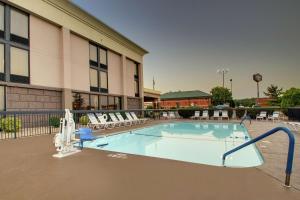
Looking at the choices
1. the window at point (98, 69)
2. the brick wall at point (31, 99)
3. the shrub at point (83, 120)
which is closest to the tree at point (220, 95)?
the window at point (98, 69)

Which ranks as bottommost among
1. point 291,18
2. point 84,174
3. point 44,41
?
point 84,174

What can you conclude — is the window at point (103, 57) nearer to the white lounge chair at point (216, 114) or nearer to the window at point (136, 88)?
the window at point (136, 88)

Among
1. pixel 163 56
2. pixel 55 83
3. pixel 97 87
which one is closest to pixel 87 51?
pixel 97 87

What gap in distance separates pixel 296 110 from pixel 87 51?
18.3 meters

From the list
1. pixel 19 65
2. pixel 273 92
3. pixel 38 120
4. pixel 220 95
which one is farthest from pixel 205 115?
pixel 273 92

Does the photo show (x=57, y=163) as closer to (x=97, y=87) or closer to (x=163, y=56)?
(x=97, y=87)

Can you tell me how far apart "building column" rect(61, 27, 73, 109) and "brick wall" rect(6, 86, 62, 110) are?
50 cm

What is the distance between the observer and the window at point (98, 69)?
19875 millimetres

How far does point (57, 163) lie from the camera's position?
464 cm

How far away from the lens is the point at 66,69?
16.1 metres

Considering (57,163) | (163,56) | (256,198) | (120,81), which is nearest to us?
(256,198)

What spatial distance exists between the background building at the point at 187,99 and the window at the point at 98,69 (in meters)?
25.6

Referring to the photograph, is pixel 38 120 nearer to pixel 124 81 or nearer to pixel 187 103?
pixel 124 81

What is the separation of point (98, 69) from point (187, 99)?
3185 centimetres
